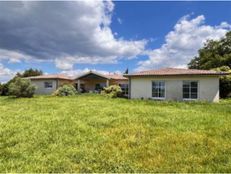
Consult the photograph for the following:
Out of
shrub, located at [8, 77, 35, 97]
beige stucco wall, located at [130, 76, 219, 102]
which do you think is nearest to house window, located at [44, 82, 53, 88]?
shrub, located at [8, 77, 35, 97]

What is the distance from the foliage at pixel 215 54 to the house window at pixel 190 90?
17.2 meters

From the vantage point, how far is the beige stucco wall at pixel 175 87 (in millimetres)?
23062

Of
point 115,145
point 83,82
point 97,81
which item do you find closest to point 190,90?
point 115,145

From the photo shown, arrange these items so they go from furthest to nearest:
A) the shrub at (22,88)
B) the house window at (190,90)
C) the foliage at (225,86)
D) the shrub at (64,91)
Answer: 1. the shrub at (64,91)
2. the shrub at (22,88)
3. the foliage at (225,86)
4. the house window at (190,90)

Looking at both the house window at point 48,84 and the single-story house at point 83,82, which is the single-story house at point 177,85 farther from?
the house window at point 48,84

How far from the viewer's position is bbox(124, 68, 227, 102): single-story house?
23.1 m

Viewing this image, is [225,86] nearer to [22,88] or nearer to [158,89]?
[158,89]

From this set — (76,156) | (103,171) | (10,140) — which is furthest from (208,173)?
(10,140)

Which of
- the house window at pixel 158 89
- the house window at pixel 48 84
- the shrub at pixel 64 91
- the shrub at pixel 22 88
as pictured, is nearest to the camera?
the house window at pixel 158 89

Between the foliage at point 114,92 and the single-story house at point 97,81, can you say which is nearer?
the foliage at point 114,92

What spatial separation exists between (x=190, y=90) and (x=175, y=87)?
1372 millimetres

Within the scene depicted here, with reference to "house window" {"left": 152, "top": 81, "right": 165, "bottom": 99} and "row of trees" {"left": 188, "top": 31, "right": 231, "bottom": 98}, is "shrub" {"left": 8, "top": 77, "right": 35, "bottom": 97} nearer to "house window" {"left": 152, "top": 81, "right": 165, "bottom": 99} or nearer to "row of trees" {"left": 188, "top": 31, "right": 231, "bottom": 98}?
"house window" {"left": 152, "top": 81, "right": 165, "bottom": 99}

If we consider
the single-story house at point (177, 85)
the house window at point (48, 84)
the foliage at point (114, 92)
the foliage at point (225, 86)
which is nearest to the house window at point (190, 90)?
the single-story house at point (177, 85)

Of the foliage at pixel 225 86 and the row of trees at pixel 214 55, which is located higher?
the row of trees at pixel 214 55
